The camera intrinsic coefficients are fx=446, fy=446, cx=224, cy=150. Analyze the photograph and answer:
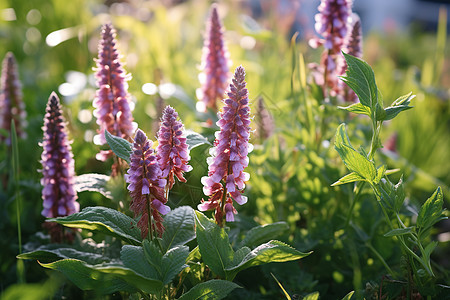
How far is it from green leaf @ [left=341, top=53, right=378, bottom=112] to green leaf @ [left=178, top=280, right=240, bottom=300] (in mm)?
643

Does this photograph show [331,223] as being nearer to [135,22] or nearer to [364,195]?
[364,195]

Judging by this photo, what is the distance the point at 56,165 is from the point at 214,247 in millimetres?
Answer: 652

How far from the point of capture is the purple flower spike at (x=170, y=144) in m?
1.18

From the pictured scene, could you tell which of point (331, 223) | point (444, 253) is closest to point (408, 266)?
point (331, 223)

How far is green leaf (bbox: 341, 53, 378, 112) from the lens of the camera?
4.22 feet

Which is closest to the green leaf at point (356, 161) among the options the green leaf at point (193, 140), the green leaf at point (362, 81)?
the green leaf at point (362, 81)

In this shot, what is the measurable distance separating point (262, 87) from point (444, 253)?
5.35ft

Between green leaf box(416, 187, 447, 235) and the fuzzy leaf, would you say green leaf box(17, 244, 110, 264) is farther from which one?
green leaf box(416, 187, 447, 235)

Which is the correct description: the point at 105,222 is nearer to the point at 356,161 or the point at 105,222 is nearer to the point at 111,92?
the point at 111,92

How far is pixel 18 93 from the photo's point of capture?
227 centimetres

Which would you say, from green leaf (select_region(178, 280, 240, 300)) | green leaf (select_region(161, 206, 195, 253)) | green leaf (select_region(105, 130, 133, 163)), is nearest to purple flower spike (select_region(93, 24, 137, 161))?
green leaf (select_region(105, 130, 133, 163))

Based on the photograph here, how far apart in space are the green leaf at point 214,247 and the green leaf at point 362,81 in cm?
56

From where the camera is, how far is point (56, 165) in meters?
1.49

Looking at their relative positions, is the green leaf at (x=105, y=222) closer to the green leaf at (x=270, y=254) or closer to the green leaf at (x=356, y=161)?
the green leaf at (x=270, y=254)
